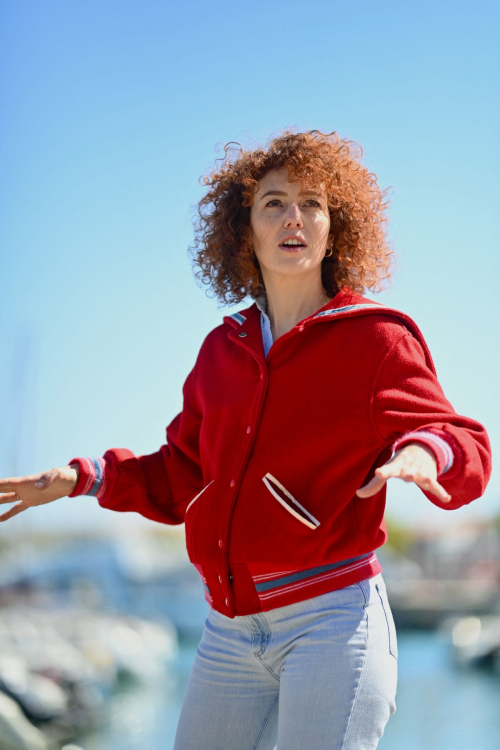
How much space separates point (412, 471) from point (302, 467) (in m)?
0.49

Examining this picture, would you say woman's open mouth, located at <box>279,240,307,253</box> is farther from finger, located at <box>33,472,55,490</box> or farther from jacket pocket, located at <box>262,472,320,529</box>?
finger, located at <box>33,472,55,490</box>

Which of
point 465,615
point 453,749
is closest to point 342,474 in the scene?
point 453,749

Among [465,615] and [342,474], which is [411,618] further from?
[342,474]

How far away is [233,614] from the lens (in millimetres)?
2004

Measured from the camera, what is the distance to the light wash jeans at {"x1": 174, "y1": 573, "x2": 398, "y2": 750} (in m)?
1.76

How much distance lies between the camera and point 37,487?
2.29m

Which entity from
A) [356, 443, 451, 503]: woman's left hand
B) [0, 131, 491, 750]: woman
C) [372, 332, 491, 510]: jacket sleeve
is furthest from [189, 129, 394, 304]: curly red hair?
[356, 443, 451, 503]: woman's left hand

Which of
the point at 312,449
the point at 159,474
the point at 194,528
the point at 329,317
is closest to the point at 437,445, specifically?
the point at 312,449

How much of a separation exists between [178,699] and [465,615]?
40.3 feet

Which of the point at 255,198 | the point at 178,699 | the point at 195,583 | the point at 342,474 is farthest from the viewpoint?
the point at 195,583

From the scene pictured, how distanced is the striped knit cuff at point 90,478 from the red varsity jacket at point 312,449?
354mm

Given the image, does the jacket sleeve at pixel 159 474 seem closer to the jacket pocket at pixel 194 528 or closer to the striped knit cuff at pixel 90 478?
the striped knit cuff at pixel 90 478

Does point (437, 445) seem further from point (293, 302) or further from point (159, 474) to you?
point (159, 474)

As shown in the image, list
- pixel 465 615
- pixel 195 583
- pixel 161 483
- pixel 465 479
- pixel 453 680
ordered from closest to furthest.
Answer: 1. pixel 465 479
2. pixel 161 483
3. pixel 453 680
4. pixel 465 615
5. pixel 195 583
